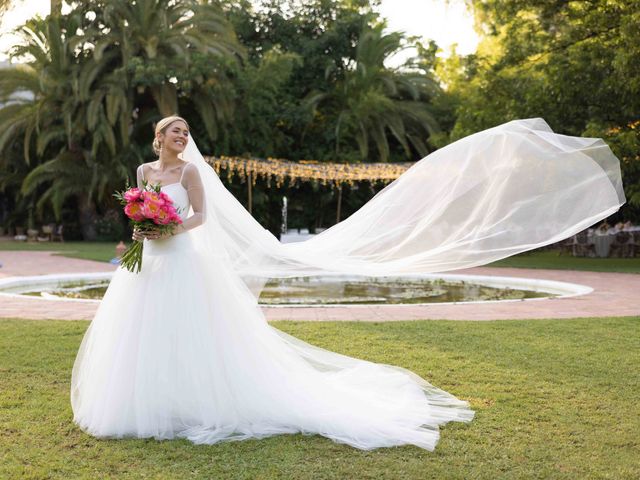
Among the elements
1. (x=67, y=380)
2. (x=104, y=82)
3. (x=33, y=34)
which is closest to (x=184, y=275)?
(x=67, y=380)

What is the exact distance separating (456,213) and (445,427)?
4.90ft

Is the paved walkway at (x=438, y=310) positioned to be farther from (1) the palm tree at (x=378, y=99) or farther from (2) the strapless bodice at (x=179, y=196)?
(1) the palm tree at (x=378, y=99)

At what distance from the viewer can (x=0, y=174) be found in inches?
1144

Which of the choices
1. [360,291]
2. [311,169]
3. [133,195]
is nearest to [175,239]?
[133,195]

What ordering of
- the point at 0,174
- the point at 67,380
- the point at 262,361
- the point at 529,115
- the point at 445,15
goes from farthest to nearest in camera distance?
the point at 0,174
the point at 445,15
the point at 529,115
the point at 67,380
the point at 262,361

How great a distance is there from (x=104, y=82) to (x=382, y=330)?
68.3 ft

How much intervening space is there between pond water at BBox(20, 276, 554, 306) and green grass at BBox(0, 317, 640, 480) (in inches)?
166

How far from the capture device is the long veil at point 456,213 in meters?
4.84

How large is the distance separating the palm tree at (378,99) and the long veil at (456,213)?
907 inches

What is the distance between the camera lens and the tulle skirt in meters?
4.31

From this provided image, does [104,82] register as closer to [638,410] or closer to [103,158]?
[103,158]

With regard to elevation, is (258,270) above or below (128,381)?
above

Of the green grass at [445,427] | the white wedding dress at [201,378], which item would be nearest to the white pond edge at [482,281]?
the green grass at [445,427]

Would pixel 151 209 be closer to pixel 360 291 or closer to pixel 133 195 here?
pixel 133 195
